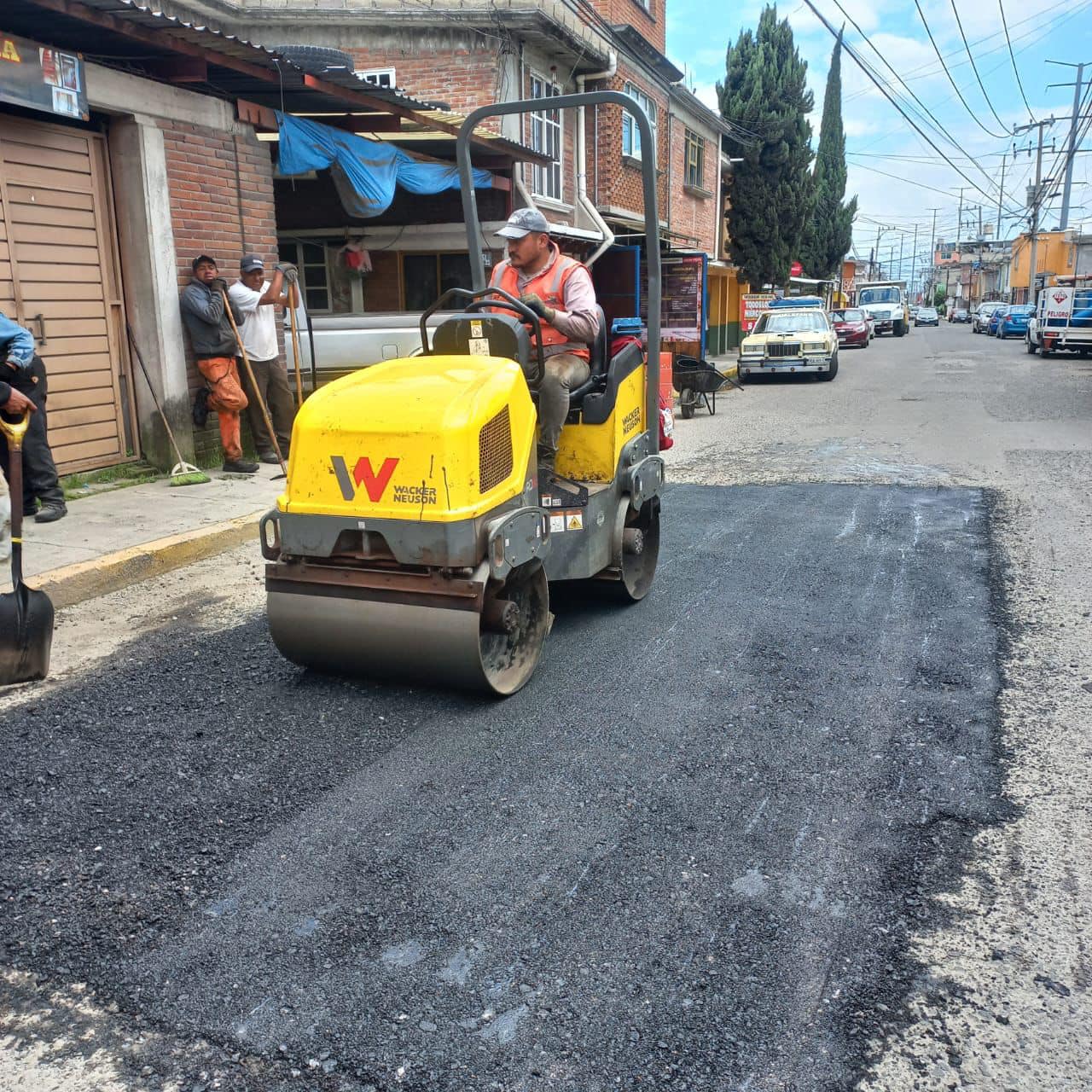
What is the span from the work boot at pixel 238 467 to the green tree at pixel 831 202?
116 ft

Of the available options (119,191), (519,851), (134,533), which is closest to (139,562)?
(134,533)

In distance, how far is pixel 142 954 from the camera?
2.72 metres

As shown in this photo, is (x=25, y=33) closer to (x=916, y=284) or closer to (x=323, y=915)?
(x=323, y=915)

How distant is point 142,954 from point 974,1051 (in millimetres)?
2165

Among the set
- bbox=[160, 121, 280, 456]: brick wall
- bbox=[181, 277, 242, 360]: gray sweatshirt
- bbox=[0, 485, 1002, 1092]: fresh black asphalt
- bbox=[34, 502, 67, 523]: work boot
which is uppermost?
bbox=[160, 121, 280, 456]: brick wall

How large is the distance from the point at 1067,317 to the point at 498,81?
1977 centimetres

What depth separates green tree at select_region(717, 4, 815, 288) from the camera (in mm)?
28375

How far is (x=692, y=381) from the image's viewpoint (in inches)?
625

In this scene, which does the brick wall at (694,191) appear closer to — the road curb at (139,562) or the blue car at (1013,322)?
the road curb at (139,562)

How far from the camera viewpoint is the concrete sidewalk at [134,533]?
5.96 meters

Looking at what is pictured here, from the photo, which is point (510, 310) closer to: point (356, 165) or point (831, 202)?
point (356, 165)

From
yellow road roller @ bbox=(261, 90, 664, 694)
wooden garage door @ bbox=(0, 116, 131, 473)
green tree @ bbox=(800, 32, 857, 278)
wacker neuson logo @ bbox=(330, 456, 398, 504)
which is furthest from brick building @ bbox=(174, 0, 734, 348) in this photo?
green tree @ bbox=(800, 32, 857, 278)

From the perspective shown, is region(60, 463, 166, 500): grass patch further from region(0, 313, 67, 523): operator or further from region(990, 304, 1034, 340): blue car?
region(990, 304, 1034, 340): blue car

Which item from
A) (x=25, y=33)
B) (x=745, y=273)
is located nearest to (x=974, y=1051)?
(x=25, y=33)
